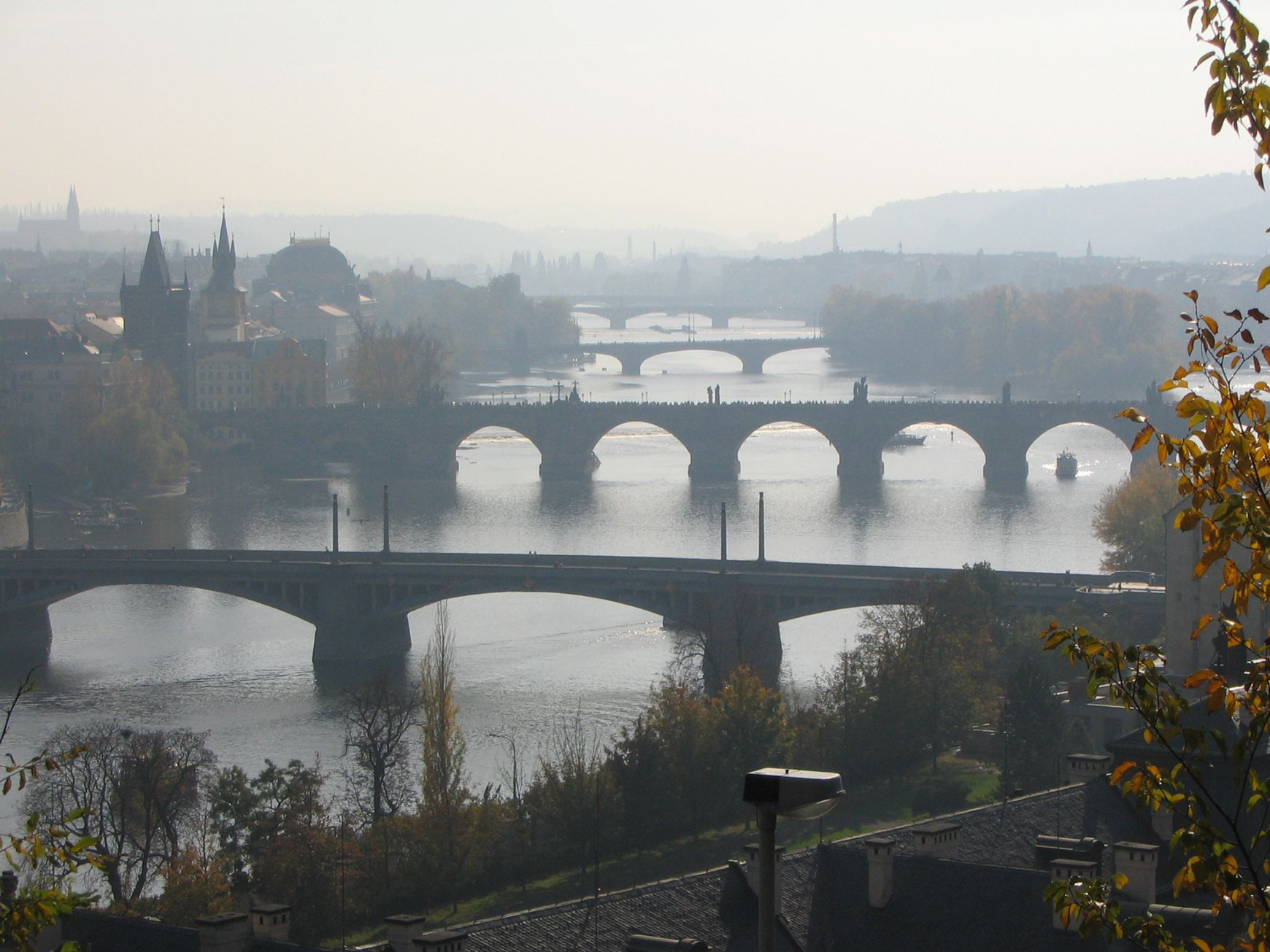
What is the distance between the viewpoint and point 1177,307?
3942 inches

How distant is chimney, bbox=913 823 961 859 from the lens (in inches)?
434

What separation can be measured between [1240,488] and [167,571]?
2762cm

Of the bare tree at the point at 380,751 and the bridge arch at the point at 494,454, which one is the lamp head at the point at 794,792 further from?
the bridge arch at the point at 494,454

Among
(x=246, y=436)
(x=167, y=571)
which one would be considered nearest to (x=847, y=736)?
(x=167, y=571)

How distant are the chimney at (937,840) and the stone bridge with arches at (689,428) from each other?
A: 37.7 metres

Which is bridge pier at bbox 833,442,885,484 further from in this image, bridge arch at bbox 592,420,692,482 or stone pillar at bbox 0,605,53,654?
stone pillar at bbox 0,605,53,654

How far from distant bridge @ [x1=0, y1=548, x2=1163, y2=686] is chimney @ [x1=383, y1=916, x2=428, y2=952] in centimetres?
1585

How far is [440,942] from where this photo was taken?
9.12 m

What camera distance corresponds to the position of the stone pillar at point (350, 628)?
94.5ft

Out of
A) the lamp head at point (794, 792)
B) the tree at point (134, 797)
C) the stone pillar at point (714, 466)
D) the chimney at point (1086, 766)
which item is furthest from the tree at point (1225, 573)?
the stone pillar at point (714, 466)

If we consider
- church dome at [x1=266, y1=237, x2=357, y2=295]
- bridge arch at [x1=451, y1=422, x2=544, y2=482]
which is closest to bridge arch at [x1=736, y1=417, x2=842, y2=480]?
bridge arch at [x1=451, y1=422, x2=544, y2=482]

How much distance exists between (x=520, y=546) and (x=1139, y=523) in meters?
11.7

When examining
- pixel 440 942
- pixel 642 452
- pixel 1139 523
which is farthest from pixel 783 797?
pixel 642 452

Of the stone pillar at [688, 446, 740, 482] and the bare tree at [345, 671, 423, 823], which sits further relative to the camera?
A: the stone pillar at [688, 446, 740, 482]
